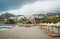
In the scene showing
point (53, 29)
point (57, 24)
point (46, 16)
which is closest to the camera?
point (46, 16)

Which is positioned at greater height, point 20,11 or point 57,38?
point 20,11

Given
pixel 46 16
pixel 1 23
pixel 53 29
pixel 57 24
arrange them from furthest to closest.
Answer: pixel 53 29 → pixel 57 24 → pixel 46 16 → pixel 1 23

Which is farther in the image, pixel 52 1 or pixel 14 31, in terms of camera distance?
pixel 14 31

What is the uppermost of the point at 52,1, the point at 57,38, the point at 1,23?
the point at 52,1

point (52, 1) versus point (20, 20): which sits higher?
point (52, 1)

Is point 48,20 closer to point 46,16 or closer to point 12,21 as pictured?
point 46,16

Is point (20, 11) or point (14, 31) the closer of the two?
point (20, 11)

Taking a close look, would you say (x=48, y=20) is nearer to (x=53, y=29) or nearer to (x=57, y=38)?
(x=57, y=38)

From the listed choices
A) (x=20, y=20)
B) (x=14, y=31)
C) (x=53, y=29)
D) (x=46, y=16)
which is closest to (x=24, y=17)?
(x=20, y=20)

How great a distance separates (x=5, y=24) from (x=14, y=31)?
1146 millimetres

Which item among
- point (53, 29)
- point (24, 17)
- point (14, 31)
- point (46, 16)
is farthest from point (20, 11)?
point (53, 29)

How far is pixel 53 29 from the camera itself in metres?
8.16

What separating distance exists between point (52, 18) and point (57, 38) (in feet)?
2.25

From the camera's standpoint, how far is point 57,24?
716cm
